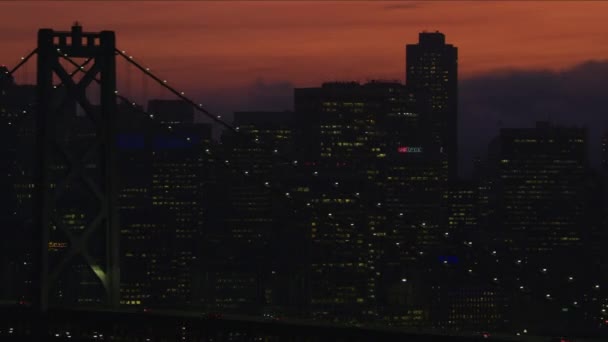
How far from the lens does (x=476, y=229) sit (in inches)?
3376

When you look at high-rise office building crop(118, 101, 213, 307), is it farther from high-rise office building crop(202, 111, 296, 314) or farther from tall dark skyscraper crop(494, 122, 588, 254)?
tall dark skyscraper crop(494, 122, 588, 254)

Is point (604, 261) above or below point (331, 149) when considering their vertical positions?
below

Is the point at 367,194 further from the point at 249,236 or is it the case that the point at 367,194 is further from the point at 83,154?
the point at 83,154

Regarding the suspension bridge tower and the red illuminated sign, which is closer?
the suspension bridge tower

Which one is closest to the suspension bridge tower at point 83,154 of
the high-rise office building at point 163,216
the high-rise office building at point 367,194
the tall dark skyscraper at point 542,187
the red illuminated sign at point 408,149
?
the high-rise office building at point 367,194

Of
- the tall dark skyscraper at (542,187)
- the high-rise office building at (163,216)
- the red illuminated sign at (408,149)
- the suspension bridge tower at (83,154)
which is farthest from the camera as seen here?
the red illuminated sign at (408,149)

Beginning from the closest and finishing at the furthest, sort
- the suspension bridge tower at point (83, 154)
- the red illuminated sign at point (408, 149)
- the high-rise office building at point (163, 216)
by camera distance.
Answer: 1. the suspension bridge tower at point (83, 154)
2. the high-rise office building at point (163, 216)
3. the red illuminated sign at point (408, 149)

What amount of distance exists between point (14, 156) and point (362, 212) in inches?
830

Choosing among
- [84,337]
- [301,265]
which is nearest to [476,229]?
[301,265]

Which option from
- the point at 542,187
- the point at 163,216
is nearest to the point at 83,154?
the point at 163,216

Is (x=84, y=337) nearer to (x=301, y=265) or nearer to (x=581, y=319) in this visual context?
(x=581, y=319)

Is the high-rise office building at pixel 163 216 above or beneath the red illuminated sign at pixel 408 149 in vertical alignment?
beneath

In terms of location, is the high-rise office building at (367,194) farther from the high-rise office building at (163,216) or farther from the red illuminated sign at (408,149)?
the high-rise office building at (163,216)

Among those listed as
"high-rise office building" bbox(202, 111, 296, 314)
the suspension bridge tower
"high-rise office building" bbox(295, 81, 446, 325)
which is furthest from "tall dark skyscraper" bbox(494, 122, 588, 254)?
the suspension bridge tower
